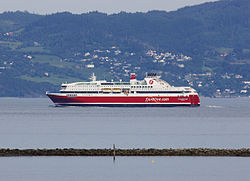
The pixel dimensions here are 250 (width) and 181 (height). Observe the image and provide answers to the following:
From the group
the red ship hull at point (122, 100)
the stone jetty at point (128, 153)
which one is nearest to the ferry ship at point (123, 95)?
the red ship hull at point (122, 100)

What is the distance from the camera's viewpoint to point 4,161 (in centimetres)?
4994

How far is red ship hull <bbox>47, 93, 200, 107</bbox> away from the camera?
158500 mm

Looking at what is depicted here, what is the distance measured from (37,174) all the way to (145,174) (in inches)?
276

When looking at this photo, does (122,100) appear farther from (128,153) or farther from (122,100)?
(128,153)

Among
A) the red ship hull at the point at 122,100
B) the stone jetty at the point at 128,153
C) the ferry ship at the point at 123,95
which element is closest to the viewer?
the stone jetty at the point at 128,153

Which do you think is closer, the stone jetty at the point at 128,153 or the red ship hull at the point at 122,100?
the stone jetty at the point at 128,153

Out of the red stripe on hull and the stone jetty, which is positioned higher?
the red stripe on hull

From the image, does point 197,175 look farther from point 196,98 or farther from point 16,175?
point 196,98

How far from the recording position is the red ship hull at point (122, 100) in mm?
158500

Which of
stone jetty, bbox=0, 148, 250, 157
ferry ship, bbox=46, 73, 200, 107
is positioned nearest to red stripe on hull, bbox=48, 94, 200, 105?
ferry ship, bbox=46, 73, 200, 107

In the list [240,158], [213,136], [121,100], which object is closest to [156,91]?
[121,100]

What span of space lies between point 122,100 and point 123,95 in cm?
118

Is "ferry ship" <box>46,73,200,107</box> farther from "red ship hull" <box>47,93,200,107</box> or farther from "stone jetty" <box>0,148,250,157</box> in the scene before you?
"stone jetty" <box>0,148,250,157</box>

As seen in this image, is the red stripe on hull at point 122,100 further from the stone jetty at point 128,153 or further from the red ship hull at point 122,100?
the stone jetty at point 128,153
